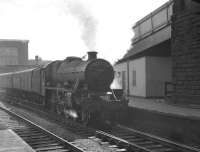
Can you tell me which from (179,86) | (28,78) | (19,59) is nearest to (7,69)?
(19,59)

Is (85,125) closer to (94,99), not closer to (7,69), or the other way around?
(94,99)

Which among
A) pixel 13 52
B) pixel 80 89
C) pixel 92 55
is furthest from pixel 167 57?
pixel 13 52

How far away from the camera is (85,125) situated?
1330cm

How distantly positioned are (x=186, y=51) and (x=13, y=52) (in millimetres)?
56553

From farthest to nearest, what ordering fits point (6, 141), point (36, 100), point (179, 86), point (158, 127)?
point (36, 100), point (179, 86), point (158, 127), point (6, 141)

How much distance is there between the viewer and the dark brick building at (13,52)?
224 feet

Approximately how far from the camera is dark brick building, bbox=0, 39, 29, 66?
68375 mm

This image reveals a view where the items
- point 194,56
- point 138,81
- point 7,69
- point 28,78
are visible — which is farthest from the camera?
point 7,69

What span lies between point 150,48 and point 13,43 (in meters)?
51.0

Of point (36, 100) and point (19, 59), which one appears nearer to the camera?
point (36, 100)

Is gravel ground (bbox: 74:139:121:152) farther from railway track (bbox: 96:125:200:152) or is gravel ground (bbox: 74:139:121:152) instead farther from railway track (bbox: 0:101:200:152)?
railway track (bbox: 96:125:200:152)

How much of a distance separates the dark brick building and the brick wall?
2136 inches

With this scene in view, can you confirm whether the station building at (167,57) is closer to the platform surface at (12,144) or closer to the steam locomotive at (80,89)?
the steam locomotive at (80,89)

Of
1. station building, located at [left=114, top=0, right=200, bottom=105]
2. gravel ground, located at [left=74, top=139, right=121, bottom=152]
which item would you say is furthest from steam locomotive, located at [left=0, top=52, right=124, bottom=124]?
station building, located at [left=114, top=0, right=200, bottom=105]
